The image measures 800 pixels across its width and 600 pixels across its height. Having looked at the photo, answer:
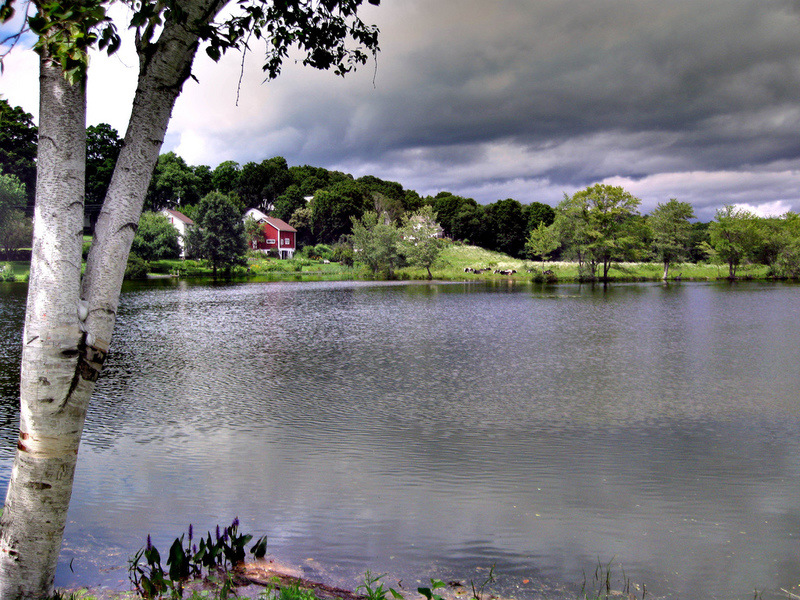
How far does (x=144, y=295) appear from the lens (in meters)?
41.8

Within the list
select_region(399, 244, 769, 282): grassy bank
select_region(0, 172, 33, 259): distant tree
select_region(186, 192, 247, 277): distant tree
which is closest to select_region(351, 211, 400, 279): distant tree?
select_region(399, 244, 769, 282): grassy bank

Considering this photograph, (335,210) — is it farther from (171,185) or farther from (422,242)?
(422,242)

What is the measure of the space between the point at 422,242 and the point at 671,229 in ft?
97.0

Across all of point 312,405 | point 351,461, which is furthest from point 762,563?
point 312,405

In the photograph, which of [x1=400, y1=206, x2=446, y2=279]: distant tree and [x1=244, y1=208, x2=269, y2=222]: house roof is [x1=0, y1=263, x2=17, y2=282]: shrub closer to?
[x1=400, y1=206, x2=446, y2=279]: distant tree

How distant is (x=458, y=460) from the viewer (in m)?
8.55

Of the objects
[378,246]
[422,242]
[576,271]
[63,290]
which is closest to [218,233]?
[378,246]

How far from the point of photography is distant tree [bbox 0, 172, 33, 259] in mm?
58375

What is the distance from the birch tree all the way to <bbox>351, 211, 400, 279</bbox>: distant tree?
64900 mm

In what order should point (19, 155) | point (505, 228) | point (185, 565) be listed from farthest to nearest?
point (505, 228)
point (19, 155)
point (185, 565)

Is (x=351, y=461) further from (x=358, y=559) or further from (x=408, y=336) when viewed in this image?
(x=408, y=336)

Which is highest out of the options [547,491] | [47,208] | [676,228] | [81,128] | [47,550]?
[676,228]

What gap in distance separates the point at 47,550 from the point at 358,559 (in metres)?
2.62

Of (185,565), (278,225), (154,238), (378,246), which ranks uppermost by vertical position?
(278,225)
